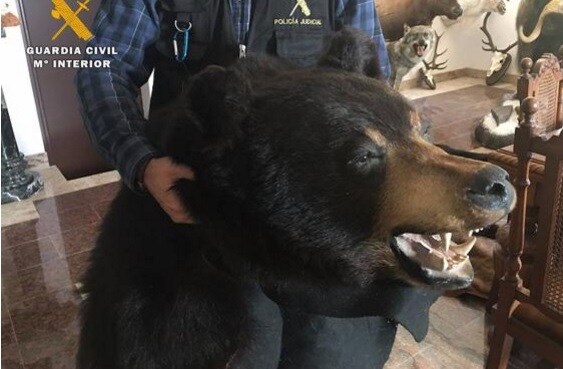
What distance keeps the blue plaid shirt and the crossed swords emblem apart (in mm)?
2871

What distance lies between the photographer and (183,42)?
3.83 feet

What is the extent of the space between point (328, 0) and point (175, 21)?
371 millimetres

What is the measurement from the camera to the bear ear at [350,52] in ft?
3.01

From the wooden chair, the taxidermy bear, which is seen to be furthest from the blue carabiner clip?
the wooden chair

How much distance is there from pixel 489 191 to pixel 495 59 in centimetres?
556

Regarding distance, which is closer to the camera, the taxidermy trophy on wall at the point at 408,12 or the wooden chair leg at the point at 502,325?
the wooden chair leg at the point at 502,325

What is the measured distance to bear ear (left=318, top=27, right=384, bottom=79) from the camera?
916mm

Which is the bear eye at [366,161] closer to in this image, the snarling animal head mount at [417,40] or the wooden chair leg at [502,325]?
the wooden chair leg at [502,325]

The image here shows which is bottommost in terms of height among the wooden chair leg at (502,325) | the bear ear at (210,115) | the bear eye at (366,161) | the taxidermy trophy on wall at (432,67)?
the wooden chair leg at (502,325)

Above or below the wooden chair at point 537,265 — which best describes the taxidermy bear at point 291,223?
above

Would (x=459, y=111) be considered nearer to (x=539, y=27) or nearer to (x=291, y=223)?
(x=539, y=27)

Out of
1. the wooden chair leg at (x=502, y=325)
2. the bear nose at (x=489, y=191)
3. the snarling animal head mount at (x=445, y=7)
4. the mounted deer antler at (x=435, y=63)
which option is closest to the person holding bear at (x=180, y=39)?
the bear nose at (x=489, y=191)

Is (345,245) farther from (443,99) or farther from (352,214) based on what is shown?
(443,99)

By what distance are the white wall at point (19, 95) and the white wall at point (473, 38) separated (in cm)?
361
